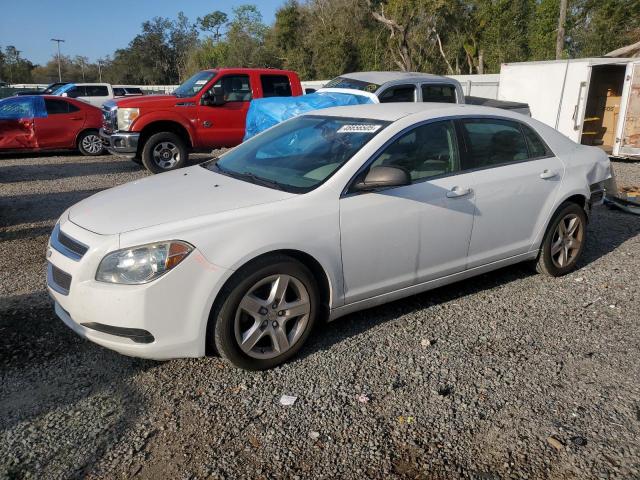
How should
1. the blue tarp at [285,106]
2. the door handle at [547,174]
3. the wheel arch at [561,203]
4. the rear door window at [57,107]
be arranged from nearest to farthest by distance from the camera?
1. the door handle at [547,174]
2. the wheel arch at [561,203]
3. the blue tarp at [285,106]
4. the rear door window at [57,107]

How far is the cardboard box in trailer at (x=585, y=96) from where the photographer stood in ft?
38.7

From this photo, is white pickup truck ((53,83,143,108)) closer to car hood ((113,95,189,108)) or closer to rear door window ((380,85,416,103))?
car hood ((113,95,189,108))

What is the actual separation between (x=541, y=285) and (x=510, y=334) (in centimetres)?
113

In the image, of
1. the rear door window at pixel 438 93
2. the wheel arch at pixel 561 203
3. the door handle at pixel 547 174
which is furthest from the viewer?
the rear door window at pixel 438 93

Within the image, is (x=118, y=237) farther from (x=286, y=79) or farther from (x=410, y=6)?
(x=410, y=6)

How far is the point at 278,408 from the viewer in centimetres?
299

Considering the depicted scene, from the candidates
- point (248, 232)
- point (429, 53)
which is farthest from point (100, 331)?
point (429, 53)

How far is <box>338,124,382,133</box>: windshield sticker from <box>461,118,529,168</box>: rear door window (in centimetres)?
80

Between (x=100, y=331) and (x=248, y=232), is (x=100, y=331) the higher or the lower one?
the lower one

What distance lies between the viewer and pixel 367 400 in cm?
306

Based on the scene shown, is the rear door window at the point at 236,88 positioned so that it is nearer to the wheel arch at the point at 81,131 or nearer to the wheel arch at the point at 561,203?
the wheel arch at the point at 81,131

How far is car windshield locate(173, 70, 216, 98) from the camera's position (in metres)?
10.4

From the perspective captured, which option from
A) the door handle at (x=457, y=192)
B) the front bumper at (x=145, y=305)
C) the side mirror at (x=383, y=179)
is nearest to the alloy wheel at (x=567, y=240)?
the door handle at (x=457, y=192)

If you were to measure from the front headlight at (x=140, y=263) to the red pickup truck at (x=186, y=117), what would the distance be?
24.1 feet
